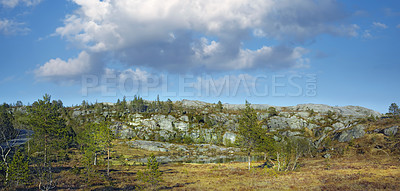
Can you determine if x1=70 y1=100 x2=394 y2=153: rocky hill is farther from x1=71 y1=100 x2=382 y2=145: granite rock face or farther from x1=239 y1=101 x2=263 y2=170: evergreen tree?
x1=239 y1=101 x2=263 y2=170: evergreen tree

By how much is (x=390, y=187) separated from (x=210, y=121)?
157 m

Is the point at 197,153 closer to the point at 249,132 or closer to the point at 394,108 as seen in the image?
the point at 249,132

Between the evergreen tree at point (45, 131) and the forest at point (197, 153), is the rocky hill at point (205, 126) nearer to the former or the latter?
the forest at point (197, 153)

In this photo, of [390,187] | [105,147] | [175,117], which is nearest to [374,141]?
[390,187]

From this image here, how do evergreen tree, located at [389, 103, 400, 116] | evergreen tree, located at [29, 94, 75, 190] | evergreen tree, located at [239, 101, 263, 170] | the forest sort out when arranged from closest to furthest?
the forest
evergreen tree, located at [29, 94, 75, 190]
evergreen tree, located at [239, 101, 263, 170]
evergreen tree, located at [389, 103, 400, 116]

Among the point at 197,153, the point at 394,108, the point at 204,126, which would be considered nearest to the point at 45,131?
the point at 197,153

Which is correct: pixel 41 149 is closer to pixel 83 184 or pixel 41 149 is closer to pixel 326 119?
pixel 83 184

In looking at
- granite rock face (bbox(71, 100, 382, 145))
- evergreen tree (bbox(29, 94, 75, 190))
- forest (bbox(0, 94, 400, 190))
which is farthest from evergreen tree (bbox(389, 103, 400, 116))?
evergreen tree (bbox(29, 94, 75, 190))

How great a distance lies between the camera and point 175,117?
620ft

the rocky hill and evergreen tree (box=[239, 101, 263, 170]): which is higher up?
evergreen tree (box=[239, 101, 263, 170])

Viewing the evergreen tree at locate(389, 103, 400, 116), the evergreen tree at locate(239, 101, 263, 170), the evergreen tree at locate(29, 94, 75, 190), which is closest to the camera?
the evergreen tree at locate(29, 94, 75, 190)

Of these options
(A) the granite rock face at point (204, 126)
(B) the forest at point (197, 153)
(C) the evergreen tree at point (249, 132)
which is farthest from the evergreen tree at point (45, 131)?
(A) the granite rock face at point (204, 126)

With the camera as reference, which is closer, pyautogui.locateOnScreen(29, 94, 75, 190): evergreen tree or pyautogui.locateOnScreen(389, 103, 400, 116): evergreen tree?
pyautogui.locateOnScreen(29, 94, 75, 190): evergreen tree

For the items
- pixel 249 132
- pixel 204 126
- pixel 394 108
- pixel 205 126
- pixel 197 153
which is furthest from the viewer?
pixel 205 126
